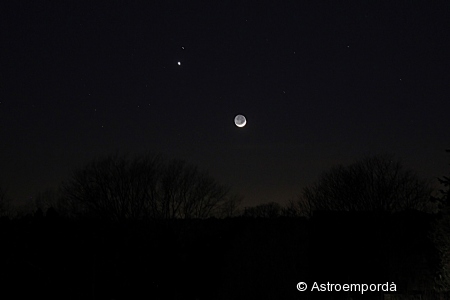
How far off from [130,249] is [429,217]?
404 inches

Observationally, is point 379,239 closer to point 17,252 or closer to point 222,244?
point 222,244

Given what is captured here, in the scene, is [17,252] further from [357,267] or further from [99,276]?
[357,267]

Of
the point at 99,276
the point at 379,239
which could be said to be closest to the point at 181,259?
the point at 99,276

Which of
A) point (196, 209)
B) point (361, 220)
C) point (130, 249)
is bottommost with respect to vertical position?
point (130, 249)

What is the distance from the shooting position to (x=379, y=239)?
60.0ft

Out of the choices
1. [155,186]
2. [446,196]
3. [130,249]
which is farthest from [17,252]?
[155,186]

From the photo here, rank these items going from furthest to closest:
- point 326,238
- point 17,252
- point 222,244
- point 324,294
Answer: point 222,244, point 326,238, point 324,294, point 17,252

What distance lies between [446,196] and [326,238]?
3697 mm

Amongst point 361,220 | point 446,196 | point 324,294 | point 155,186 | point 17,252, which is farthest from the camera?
point 155,186

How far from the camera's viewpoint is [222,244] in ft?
67.1

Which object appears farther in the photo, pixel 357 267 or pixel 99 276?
pixel 357 267

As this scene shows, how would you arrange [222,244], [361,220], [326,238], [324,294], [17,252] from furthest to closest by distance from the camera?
[222,244] < [361,220] < [326,238] < [324,294] < [17,252]

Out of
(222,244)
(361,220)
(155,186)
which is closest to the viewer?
(361,220)

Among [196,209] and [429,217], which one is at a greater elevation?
[196,209]
